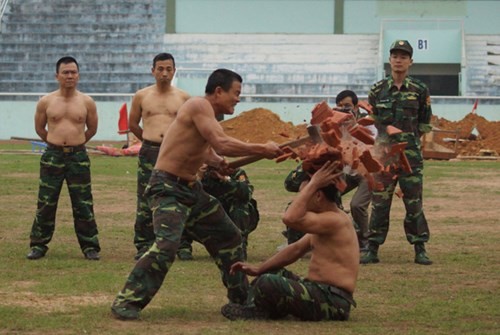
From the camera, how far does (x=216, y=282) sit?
36.3 feet

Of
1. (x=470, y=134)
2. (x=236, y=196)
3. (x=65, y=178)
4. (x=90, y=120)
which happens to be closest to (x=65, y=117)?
(x=90, y=120)

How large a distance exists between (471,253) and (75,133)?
13.8 ft

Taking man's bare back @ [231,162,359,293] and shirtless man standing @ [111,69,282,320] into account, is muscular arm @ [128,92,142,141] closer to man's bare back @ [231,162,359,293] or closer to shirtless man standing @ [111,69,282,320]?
shirtless man standing @ [111,69,282,320]

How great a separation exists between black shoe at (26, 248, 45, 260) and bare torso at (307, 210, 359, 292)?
4.58 m

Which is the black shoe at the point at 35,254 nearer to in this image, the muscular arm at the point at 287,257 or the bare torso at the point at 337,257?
the muscular arm at the point at 287,257

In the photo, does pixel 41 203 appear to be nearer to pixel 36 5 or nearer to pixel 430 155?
pixel 430 155

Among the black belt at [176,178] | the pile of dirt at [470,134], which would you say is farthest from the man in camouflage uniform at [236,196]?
the pile of dirt at [470,134]

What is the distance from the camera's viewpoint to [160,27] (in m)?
48.0

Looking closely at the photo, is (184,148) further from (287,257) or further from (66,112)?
(66,112)

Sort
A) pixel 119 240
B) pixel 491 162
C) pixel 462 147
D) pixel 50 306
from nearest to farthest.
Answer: pixel 50 306
pixel 119 240
pixel 491 162
pixel 462 147

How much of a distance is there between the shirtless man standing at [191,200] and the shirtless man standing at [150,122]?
3.17 meters

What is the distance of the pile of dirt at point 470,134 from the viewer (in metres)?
34.5

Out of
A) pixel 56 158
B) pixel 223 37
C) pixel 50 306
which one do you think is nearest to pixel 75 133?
pixel 56 158

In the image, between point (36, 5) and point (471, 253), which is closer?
point (471, 253)
